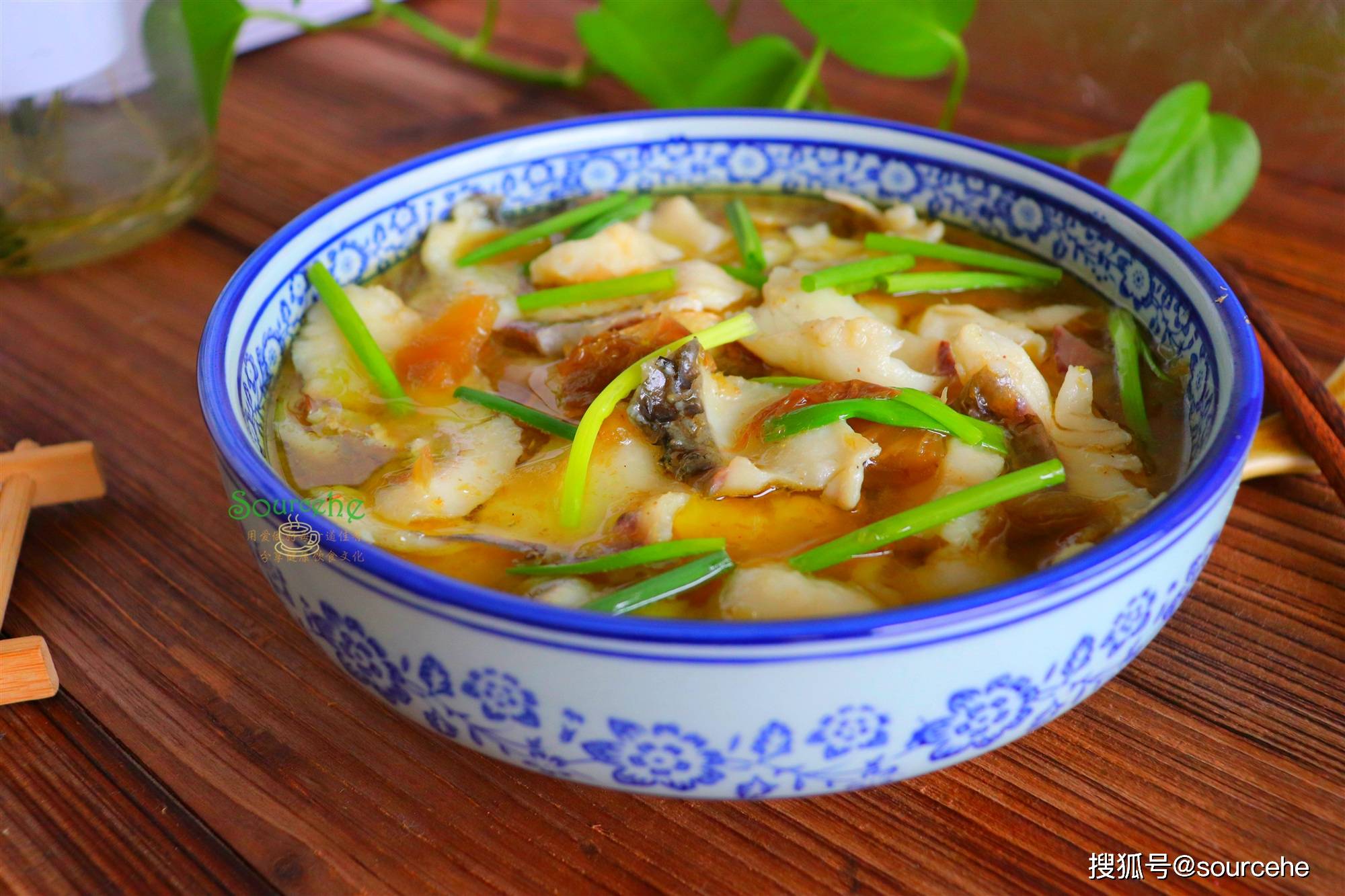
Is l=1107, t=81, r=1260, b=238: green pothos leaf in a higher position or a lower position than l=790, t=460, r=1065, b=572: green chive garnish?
higher

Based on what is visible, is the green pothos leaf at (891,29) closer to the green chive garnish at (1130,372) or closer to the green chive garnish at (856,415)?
the green chive garnish at (1130,372)

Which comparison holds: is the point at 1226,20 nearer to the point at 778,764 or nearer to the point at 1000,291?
the point at 1000,291

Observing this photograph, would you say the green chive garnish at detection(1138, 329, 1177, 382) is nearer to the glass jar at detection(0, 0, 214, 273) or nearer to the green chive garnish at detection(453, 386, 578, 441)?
the green chive garnish at detection(453, 386, 578, 441)

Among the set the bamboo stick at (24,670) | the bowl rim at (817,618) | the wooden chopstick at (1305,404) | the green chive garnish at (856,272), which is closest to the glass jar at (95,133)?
the bowl rim at (817,618)

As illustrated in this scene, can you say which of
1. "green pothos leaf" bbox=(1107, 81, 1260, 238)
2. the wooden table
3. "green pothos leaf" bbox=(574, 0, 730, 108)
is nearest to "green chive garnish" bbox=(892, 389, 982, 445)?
the wooden table

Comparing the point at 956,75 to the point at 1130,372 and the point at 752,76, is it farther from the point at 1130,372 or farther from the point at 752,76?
the point at 1130,372

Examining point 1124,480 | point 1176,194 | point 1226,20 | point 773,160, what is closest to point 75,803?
point 1124,480

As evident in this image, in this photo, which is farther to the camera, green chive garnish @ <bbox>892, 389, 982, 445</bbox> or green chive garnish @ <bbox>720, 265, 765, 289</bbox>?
green chive garnish @ <bbox>720, 265, 765, 289</bbox>
